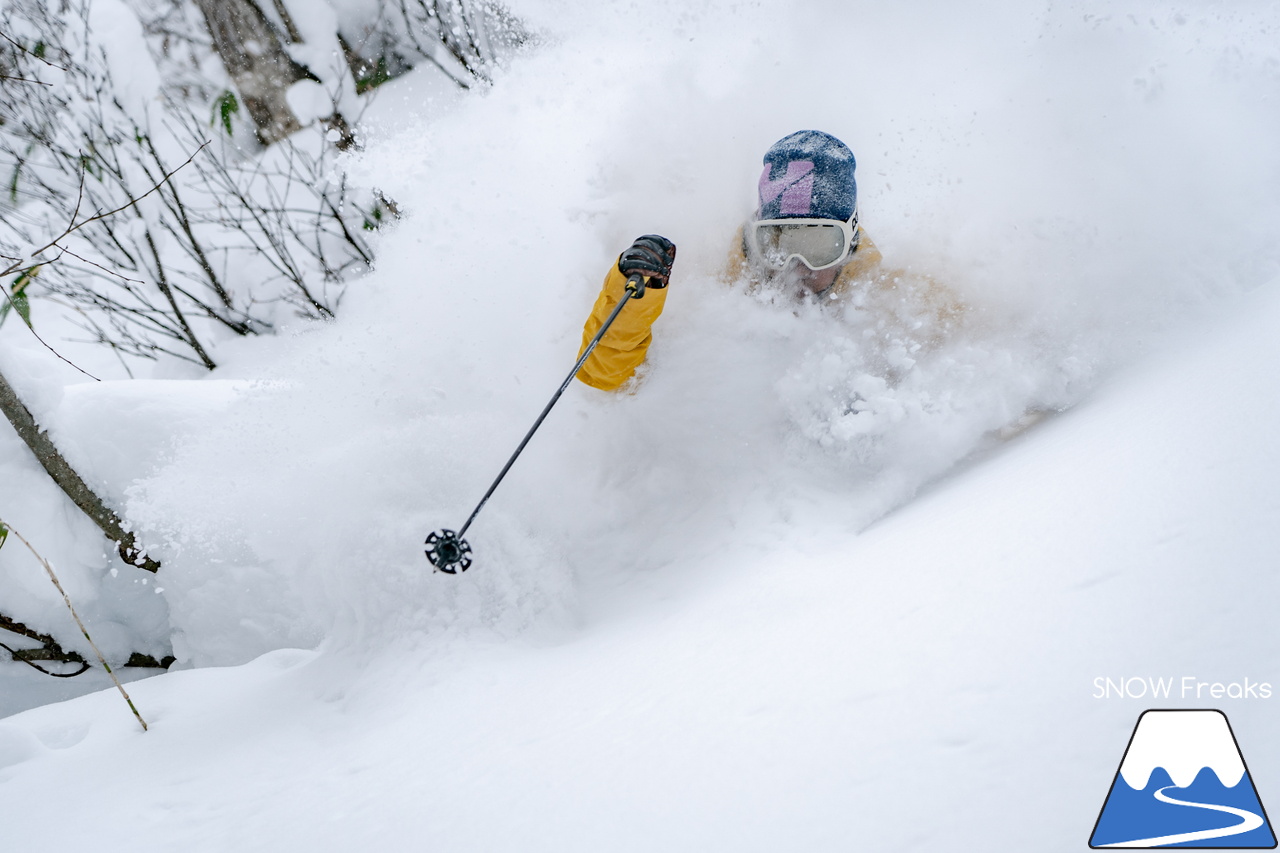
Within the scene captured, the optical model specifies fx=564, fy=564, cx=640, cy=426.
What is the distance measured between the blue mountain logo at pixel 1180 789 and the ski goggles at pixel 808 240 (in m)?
2.03

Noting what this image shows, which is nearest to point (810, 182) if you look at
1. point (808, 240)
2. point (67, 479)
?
point (808, 240)

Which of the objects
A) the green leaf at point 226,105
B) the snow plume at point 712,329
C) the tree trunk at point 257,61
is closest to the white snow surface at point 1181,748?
the snow plume at point 712,329

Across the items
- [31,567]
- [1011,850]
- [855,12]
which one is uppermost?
[855,12]

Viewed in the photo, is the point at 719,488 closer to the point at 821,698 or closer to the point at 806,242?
the point at 806,242

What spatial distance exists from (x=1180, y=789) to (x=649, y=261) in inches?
79.7

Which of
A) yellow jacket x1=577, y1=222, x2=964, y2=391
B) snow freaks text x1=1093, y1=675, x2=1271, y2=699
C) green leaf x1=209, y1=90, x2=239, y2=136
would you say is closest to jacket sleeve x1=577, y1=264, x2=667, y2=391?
yellow jacket x1=577, y1=222, x2=964, y2=391

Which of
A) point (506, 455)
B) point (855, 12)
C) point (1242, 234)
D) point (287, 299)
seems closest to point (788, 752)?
point (506, 455)

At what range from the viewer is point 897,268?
2.82 m

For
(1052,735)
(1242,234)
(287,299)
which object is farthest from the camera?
(287,299)

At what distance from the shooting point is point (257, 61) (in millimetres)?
5348

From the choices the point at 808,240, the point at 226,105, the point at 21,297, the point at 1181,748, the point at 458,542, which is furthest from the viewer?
the point at 226,105

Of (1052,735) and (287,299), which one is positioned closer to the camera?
(1052,735)

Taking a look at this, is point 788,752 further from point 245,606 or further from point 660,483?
point 245,606

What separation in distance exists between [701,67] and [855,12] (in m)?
1.33
